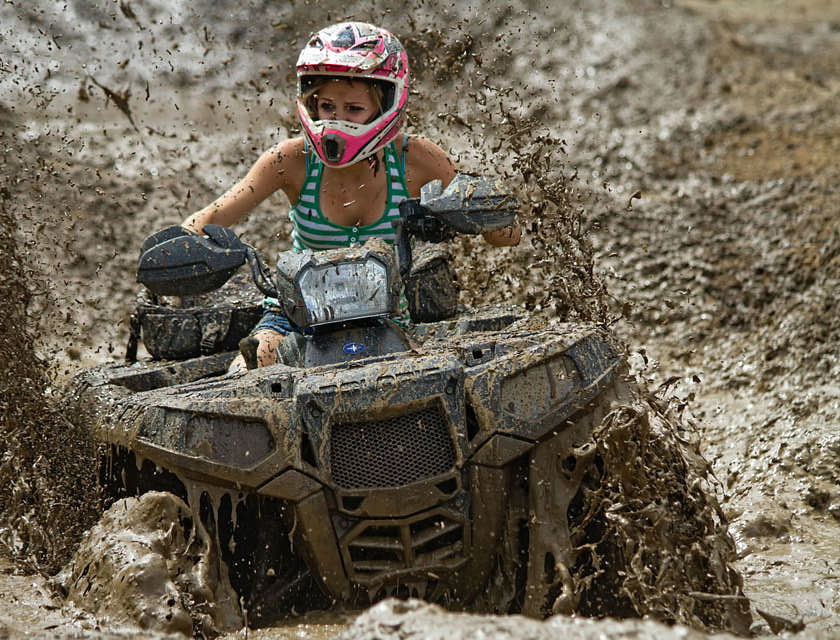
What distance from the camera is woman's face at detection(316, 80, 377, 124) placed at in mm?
4766

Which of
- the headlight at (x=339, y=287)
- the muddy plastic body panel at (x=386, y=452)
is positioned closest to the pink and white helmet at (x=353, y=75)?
the headlight at (x=339, y=287)

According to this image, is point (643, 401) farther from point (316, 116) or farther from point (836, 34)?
point (836, 34)

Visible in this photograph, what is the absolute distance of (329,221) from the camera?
5.11 meters

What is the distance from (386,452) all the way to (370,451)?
0.17 ft

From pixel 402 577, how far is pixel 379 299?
1017 millimetres

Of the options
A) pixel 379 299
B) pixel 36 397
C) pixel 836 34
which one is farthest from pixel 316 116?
pixel 836 34

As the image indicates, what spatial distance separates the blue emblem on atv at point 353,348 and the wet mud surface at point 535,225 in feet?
3.11

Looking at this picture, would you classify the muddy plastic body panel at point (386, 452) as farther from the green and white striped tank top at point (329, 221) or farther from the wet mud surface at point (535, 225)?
the green and white striped tank top at point (329, 221)

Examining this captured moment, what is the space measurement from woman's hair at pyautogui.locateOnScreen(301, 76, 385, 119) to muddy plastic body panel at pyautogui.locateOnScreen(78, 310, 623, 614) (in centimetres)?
154

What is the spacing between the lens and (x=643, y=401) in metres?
3.96

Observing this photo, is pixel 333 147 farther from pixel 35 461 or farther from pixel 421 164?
pixel 35 461

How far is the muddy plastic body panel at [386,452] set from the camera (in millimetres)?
3518

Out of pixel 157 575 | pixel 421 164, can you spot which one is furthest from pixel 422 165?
pixel 157 575

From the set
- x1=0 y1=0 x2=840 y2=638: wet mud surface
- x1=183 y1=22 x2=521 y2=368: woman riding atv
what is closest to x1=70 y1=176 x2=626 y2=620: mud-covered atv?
x1=0 y1=0 x2=840 y2=638: wet mud surface
